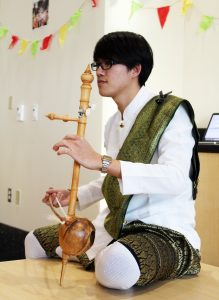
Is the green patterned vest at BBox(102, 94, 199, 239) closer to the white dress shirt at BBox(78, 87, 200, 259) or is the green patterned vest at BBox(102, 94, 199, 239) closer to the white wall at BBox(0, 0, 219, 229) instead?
the white dress shirt at BBox(78, 87, 200, 259)

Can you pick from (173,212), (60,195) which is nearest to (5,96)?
(60,195)

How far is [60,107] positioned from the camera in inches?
101

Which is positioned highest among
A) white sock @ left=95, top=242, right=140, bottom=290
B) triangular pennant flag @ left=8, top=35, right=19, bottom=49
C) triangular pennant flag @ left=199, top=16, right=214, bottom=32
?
triangular pennant flag @ left=199, top=16, right=214, bottom=32

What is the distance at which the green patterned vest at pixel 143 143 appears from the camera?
47.5 inches

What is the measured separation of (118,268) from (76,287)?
0.49ft

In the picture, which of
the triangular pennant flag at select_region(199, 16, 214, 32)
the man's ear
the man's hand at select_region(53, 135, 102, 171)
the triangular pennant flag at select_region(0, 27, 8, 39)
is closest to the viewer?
the man's hand at select_region(53, 135, 102, 171)

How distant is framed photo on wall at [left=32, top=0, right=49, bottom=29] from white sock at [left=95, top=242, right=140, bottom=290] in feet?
6.58

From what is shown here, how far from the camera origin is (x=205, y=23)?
2283mm

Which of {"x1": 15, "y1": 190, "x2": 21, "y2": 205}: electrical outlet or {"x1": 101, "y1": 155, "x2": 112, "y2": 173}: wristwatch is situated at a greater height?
{"x1": 101, "y1": 155, "x2": 112, "y2": 173}: wristwatch

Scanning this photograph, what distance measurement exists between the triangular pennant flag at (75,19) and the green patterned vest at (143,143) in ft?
4.24

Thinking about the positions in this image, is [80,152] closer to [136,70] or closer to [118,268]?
[118,268]

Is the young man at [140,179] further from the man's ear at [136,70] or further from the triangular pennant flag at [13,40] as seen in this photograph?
the triangular pennant flag at [13,40]

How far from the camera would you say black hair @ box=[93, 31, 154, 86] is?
126cm

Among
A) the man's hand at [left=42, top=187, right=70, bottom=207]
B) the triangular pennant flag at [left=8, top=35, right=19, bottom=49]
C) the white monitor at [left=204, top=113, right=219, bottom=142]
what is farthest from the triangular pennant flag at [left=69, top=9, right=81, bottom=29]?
the man's hand at [left=42, top=187, right=70, bottom=207]
